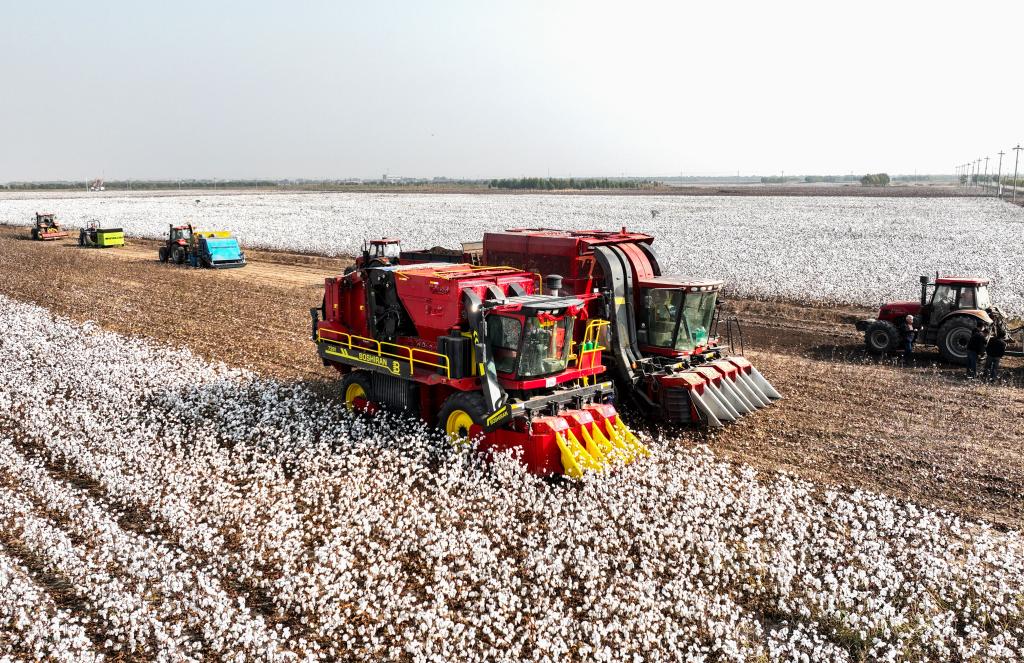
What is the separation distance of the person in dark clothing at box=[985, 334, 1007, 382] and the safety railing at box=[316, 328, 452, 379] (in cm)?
1317

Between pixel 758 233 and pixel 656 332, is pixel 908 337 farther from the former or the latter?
pixel 758 233

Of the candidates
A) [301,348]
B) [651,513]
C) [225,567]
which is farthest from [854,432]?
[301,348]

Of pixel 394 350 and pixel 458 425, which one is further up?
pixel 394 350

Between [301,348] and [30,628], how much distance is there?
43.1 feet

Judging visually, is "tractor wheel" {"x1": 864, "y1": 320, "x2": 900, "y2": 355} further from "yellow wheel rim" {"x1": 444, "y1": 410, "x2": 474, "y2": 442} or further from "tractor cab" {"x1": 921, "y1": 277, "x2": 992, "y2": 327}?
"yellow wheel rim" {"x1": 444, "y1": 410, "x2": 474, "y2": 442}

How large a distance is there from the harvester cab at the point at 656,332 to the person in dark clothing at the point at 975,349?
558 cm

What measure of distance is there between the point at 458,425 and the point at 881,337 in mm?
12972

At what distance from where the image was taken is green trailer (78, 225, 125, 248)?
46719 mm

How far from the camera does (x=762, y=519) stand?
10.2 metres

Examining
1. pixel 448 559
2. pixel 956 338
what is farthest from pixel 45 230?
pixel 956 338

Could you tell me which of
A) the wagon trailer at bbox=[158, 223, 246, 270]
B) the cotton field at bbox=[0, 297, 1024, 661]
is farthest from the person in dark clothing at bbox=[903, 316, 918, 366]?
the wagon trailer at bbox=[158, 223, 246, 270]

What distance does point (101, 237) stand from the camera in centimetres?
4672

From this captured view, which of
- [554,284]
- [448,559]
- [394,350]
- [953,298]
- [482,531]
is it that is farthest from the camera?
[953,298]

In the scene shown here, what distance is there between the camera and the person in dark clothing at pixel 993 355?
57.0 feet
